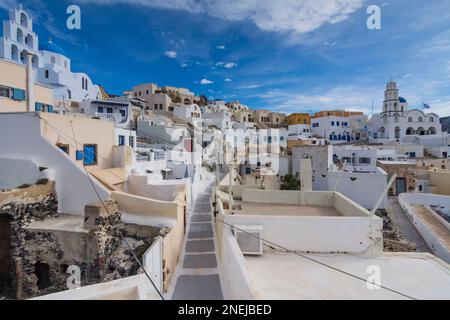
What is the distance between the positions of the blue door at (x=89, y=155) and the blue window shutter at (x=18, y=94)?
544 centimetres

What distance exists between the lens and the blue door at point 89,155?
14.6 metres

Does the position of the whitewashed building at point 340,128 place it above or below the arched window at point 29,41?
below

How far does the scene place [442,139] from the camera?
128 feet

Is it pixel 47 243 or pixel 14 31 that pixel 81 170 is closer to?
pixel 47 243

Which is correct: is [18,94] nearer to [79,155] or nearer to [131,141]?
[79,155]

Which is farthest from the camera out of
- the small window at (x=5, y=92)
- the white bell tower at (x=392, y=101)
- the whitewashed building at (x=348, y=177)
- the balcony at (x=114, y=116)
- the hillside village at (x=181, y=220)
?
the white bell tower at (x=392, y=101)

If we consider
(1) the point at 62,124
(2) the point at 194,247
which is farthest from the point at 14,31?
(2) the point at 194,247

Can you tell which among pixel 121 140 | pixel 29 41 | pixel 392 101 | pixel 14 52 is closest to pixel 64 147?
pixel 121 140

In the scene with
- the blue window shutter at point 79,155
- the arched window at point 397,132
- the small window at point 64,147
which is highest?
the arched window at point 397,132

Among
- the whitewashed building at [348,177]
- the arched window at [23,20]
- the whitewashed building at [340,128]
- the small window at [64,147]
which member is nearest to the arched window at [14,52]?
the arched window at [23,20]

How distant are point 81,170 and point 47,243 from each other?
3588 millimetres

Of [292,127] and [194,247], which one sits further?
[292,127]

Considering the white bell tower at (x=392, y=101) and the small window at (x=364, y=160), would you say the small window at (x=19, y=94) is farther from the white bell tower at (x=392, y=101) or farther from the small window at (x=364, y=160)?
the white bell tower at (x=392, y=101)

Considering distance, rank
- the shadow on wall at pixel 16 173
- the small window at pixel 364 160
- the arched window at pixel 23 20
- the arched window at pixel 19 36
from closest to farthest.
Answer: the shadow on wall at pixel 16 173 < the small window at pixel 364 160 < the arched window at pixel 19 36 < the arched window at pixel 23 20
